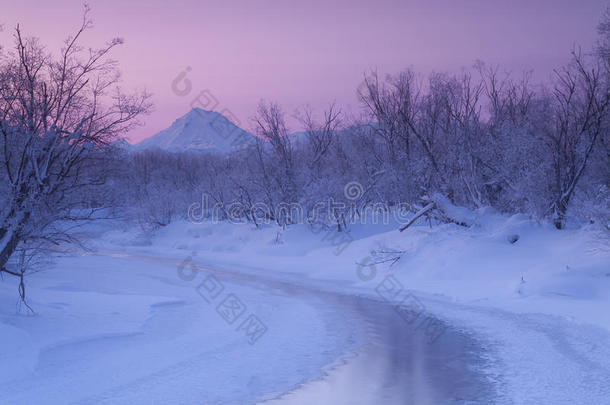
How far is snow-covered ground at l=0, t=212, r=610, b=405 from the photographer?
8.43 metres

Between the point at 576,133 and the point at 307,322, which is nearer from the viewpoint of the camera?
the point at 307,322

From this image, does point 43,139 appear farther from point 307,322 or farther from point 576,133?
point 576,133

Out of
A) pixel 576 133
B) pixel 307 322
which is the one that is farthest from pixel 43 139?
pixel 576 133

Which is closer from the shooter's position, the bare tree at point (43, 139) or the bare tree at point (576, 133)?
the bare tree at point (43, 139)

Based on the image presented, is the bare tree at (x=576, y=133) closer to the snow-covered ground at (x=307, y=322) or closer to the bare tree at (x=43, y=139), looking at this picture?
the snow-covered ground at (x=307, y=322)

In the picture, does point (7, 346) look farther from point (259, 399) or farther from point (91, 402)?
point (259, 399)

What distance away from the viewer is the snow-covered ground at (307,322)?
8.43 metres

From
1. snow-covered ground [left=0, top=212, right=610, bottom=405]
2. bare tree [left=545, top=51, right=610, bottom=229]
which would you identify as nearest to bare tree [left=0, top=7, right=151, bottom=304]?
snow-covered ground [left=0, top=212, right=610, bottom=405]

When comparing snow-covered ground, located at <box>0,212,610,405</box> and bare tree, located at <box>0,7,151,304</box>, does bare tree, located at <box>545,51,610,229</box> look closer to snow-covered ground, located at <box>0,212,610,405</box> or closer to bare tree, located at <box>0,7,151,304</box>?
snow-covered ground, located at <box>0,212,610,405</box>

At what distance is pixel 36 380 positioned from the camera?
27.7 feet

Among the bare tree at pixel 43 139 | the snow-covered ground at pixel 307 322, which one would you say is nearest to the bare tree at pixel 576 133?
the snow-covered ground at pixel 307 322

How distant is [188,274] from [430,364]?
708 inches

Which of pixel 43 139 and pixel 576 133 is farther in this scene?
pixel 576 133

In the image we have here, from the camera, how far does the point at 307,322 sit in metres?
14.1
